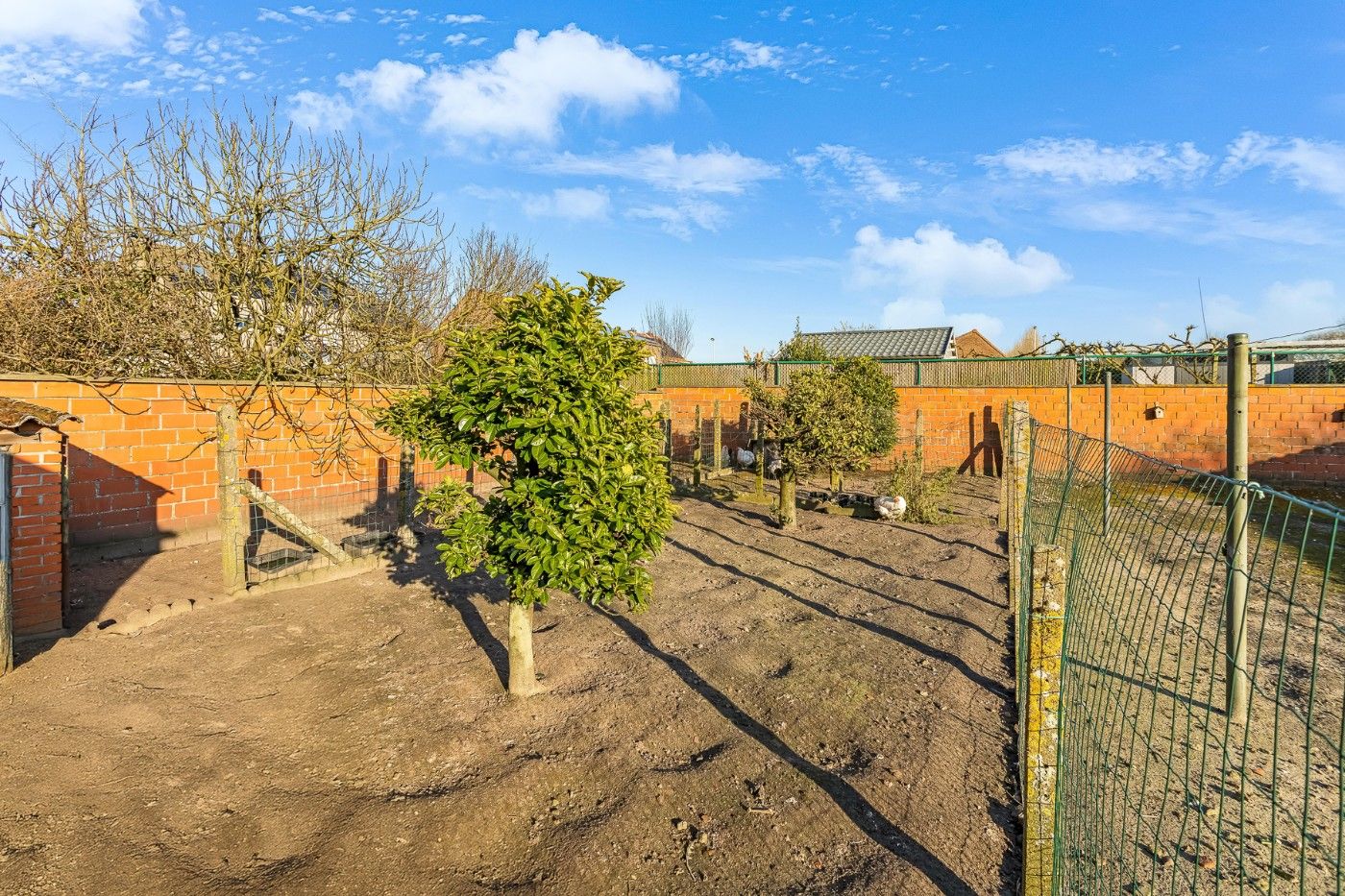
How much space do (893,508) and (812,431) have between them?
1.87 meters

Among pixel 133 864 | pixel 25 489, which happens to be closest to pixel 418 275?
pixel 25 489

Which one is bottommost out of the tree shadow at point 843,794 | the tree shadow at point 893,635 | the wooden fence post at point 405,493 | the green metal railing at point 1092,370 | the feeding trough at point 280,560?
the tree shadow at point 843,794

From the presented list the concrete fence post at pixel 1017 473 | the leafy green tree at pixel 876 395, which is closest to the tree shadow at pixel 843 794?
the concrete fence post at pixel 1017 473

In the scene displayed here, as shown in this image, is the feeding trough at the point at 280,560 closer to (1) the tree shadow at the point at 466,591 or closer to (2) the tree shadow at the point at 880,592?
(1) the tree shadow at the point at 466,591

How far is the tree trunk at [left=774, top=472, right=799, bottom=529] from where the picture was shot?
9.14 metres

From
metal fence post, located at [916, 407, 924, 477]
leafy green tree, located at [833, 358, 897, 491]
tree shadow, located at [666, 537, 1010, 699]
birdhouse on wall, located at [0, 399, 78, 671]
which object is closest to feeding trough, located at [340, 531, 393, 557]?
birdhouse on wall, located at [0, 399, 78, 671]

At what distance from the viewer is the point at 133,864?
2.75 m

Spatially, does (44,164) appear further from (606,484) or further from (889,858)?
(889,858)

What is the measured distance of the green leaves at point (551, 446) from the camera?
3.65 metres

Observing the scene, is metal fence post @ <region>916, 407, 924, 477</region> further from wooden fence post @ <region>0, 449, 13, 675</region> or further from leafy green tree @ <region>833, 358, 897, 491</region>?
wooden fence post @ <region>0, 449, 13, 675</region>

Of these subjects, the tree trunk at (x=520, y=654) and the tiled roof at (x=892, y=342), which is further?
the tiled roof at (x=892, y=342)

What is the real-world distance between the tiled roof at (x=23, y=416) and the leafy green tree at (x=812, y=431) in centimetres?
706

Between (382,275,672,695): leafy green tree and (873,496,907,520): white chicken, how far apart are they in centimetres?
650

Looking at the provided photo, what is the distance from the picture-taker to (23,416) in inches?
177
